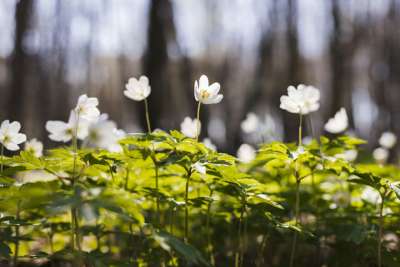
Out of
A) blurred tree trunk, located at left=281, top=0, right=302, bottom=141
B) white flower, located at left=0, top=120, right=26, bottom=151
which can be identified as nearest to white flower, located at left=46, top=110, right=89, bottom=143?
white flower, located at left=0, top=120, right=26, bottom=151

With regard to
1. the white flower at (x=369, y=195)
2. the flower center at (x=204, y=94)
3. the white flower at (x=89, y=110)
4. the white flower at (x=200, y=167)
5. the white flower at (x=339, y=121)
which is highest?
the flower center at (x=204, y=94)

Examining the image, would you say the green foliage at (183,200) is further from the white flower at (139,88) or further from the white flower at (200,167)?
the white flower at (139,88)

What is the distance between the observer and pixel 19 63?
8602mm

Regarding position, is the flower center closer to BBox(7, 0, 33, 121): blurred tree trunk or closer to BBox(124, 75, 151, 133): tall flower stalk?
BBox(124, 75, 151, 133): tall flower stalk

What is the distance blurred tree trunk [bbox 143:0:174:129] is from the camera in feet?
30.4

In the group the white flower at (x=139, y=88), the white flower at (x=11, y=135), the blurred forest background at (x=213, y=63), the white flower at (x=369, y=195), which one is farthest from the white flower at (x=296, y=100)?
the blurred forest background at (x=213, y=63)

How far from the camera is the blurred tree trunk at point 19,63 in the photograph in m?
8.40

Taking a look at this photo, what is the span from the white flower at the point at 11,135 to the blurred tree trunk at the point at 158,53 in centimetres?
675

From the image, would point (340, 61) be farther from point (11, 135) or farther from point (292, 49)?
point (11, 135)

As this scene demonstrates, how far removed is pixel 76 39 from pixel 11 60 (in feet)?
13.1

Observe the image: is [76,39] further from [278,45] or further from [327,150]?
[327,150]

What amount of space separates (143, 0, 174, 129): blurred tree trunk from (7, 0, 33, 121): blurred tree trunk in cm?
240

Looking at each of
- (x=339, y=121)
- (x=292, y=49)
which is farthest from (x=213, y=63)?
(x=339, y=121)

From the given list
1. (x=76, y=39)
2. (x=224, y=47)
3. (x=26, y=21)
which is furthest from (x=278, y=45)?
(x=26, y=21)
